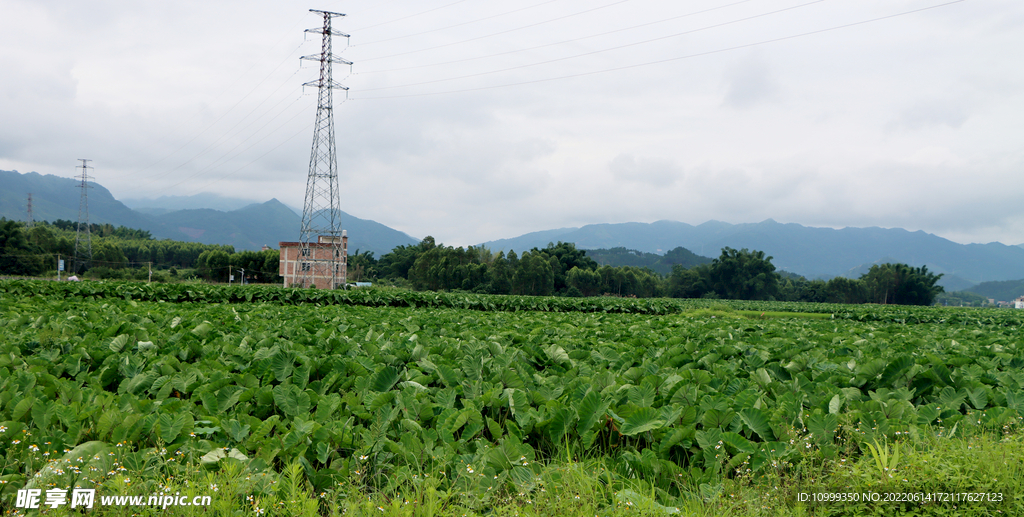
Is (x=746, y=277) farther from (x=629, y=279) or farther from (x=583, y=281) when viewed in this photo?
(x=583, y=281)

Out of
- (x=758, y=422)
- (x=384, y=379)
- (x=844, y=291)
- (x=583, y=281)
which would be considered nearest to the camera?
(x=758, y=422)

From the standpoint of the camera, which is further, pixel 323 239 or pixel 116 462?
pixel 323 239

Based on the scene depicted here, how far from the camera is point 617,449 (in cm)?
367

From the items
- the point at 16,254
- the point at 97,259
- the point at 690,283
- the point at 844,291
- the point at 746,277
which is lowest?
the point at 844,291

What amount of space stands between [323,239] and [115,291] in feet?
108

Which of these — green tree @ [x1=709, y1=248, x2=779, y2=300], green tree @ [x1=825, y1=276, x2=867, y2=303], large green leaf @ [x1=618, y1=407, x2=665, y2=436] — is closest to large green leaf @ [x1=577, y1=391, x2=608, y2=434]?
large green leaf @ [x1=618, y1=407, x2=665, y2=436]

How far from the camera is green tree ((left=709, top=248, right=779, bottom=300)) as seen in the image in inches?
3334

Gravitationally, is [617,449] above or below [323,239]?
below

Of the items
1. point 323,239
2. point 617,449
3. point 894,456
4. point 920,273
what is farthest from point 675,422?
point 920,273

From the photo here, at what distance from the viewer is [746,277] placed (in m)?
85.8

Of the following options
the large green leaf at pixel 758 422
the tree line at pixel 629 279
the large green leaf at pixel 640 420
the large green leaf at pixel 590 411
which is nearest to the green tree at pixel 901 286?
the tree line at pixel 629 279

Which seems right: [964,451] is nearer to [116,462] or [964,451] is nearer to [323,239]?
[116,462]

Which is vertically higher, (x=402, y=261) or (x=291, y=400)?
(x=402, y=261)

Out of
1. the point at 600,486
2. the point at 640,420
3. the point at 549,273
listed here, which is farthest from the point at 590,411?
the point at 549,273
